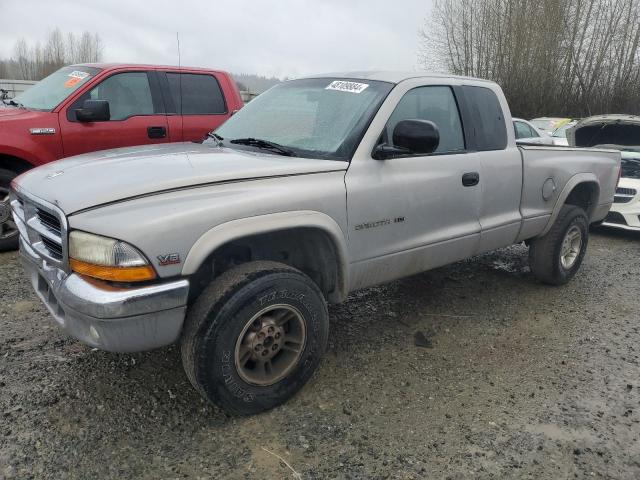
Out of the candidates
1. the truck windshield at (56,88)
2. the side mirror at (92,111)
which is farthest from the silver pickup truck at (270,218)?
the truck windshield at (56,88)

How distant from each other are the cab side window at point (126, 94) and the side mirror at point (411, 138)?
3.58m


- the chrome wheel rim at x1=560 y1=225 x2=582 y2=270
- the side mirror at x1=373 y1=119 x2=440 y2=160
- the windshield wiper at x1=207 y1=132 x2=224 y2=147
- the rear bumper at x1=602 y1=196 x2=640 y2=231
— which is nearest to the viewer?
the side mirror at x1=373 y1=119 x2=440 y2=160

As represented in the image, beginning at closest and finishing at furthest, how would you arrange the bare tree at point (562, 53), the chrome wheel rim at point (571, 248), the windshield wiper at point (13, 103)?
the chrome wheel rim at point (571, 248), the windshield wiper at point (13, 103), the bare tree at point (562, 53)

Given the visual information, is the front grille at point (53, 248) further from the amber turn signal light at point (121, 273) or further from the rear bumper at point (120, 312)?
the amber turn signal light at point (121, 273)

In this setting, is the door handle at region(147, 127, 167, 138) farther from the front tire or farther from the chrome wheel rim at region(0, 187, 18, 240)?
the front tire

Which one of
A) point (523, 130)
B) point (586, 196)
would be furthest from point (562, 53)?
point (586, 196)

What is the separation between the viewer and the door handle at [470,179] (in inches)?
142

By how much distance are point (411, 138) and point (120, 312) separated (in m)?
1.81

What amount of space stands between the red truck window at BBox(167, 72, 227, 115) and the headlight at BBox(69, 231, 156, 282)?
3.98 metres

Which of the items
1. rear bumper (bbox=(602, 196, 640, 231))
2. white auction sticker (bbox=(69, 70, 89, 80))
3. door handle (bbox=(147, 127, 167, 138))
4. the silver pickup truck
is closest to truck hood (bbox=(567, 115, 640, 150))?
rear bumper (bbox=(602, 196, 640, 231))

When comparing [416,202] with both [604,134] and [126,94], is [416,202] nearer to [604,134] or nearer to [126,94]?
[126,94]

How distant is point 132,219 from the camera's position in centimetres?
226

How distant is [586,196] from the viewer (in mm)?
5074

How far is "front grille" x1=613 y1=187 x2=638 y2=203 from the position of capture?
22.3ft
